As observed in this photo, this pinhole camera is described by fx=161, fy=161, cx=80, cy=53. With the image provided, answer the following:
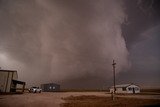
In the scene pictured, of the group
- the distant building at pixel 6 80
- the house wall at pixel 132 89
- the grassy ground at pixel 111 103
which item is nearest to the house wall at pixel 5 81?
the distant building at pixel 6 80

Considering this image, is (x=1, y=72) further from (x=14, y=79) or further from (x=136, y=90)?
(x=136, y=90)

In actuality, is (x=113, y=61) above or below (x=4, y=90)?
above

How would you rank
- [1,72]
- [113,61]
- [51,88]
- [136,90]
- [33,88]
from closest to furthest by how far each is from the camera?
[113,61] → [1,72] → [33,88] → [136,90] → [51,88]

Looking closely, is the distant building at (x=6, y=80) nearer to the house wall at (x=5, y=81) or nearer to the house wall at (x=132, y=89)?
the house wall at (x=5, y=81)

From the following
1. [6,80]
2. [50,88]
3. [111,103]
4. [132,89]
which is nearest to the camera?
[111,103]

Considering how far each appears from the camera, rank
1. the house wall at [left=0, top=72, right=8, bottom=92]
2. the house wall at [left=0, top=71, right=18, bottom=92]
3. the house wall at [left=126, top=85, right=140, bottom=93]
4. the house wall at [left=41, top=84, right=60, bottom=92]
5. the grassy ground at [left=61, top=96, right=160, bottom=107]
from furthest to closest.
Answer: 1. the house wall at [left=41, top=84, right=60, bottom=92]
2. the house wall at [left=126, top=85, right=140, bottom=93]
3. the house wall at [left=0, top=71, right=18, bottom=92]
4. the house wall at [left=0, top=72, right=8, bottom=92]
5. the grassy ground at [left=61, top=96, right=160, bottom=107]

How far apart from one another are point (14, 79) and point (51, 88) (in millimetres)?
50958

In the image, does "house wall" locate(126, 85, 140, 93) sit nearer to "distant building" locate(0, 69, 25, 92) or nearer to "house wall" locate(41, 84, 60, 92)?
"house wall" locate(41, 84, 60, 92)

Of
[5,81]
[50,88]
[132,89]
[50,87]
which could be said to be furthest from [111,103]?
[50,87]

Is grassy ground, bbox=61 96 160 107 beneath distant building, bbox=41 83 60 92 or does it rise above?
beneath

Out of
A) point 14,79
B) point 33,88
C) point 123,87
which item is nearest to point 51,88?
point 33,88

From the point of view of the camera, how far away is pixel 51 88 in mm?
90688

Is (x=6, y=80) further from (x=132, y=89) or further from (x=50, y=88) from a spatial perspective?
(x=50, y=88)

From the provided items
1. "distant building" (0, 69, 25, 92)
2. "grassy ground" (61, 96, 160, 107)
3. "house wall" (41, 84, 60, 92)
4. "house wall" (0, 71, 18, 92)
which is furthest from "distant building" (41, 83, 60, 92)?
"grassy ground" (61, 96, 160, 107)
